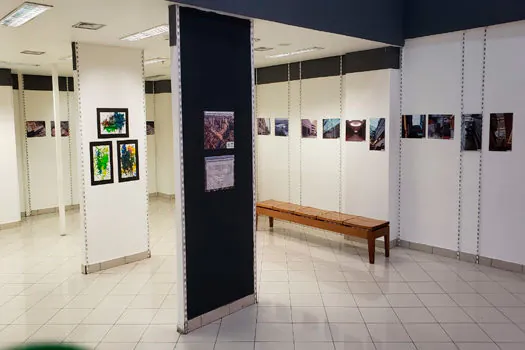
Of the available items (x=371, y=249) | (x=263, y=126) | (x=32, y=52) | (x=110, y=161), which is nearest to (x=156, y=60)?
(x=32, y=52)

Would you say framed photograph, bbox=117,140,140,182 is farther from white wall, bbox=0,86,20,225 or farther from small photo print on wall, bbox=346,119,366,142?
white wall, bbox=0,86,20,225

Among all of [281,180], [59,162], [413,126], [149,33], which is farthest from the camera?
[281,180]

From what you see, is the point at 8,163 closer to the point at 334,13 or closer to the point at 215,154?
the point at 215,154

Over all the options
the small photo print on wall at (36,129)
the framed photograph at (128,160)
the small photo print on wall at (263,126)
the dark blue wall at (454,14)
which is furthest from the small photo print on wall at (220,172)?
the small photo print on wall at (36,129)

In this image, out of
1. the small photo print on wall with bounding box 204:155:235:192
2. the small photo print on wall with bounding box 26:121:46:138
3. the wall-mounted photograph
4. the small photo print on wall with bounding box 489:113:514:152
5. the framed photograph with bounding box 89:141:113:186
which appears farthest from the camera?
the small photo print on wall with bounding box 26:121:46:138

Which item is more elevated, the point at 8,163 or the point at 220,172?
the point at 220,172

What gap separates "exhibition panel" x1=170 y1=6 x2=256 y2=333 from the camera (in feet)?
16.0

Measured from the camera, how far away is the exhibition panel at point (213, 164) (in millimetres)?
4879

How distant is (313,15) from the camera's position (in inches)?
241

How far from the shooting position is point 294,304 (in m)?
5.80

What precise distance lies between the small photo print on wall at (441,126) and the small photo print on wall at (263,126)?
4.01 metres

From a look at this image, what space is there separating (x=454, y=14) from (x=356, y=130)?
8.07ft

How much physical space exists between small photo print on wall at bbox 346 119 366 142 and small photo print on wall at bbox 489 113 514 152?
213 centimetres

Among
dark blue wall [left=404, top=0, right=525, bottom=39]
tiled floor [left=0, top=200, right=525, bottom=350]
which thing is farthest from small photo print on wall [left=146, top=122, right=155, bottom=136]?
dark blue wall [left=404, top=0, right=525, bottom=39]
